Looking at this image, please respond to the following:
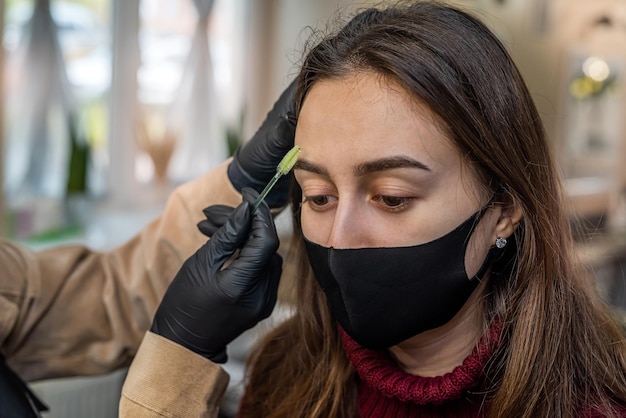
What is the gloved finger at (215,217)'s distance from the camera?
136 cm

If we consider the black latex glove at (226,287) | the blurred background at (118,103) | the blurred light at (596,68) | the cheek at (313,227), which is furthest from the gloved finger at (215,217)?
the blurred light at (596,68)

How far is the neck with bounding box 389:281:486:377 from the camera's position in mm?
1218

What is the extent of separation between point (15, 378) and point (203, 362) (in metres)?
0.35

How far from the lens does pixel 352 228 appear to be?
1125 millimetres

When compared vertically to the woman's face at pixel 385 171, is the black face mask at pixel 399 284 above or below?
below

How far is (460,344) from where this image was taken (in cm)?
122

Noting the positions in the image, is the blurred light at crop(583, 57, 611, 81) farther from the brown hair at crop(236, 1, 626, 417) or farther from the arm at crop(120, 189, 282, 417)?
the arm at crop(120, 189, 282, 417)

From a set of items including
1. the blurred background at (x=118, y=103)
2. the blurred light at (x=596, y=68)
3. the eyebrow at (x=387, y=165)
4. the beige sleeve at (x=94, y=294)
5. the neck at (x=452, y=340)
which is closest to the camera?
the eyebrow at (x=387, y=165)

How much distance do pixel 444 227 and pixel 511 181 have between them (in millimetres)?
124

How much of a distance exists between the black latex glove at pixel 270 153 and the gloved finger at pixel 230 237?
0.18m

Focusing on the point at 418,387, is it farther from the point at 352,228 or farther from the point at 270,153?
the point at 270,153

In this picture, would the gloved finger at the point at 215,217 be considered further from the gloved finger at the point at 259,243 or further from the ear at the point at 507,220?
the ear at the point at 507,220

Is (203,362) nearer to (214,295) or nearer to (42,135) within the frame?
(214,295)

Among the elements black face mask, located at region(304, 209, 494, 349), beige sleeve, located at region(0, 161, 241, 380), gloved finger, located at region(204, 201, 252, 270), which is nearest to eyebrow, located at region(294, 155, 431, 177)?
black face mask, located at region(304, 209, 494, 349)
